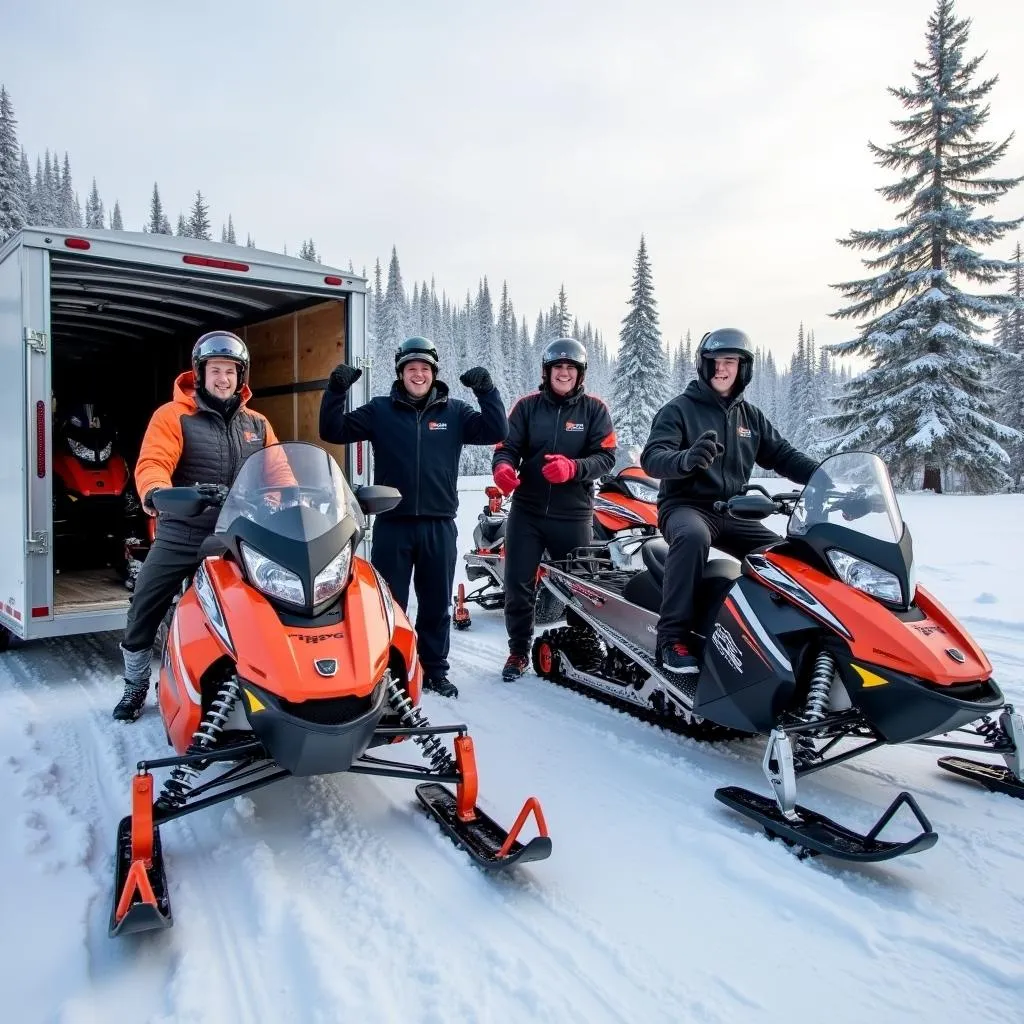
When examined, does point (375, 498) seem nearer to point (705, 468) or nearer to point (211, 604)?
point (211, 604)

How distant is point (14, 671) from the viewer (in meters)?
4.89

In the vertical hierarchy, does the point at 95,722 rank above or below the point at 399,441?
below

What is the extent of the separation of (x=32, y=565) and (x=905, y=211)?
2303 cm

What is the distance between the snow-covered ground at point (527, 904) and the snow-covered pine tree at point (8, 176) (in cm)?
3162

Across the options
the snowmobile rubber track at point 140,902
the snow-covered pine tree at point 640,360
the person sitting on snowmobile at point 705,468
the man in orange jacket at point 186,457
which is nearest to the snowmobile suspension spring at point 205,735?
the snowmobile rubber track at point 140,902

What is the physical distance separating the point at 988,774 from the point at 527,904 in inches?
82.5

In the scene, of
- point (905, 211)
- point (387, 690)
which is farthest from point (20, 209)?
point (387, 690)

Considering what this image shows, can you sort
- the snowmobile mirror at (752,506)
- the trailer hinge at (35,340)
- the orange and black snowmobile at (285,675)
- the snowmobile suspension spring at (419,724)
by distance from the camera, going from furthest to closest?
1. the trailer hinge at (35,340)
2. the snowmobile mirror at (752,506)
3. the snowmobile suspension spring at (419,724)
4. the orange and black snowmobile at (285,675)

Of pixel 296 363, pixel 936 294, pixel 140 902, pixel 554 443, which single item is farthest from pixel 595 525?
pixel 936 294

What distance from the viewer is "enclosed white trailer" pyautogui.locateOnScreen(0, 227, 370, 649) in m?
4.37

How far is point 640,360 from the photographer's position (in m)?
32.9

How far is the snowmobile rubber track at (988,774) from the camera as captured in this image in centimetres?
307

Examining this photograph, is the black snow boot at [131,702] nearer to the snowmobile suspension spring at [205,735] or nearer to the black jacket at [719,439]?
the snowmobile suspension spring at [205,735]

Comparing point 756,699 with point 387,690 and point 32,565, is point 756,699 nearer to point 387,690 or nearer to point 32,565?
point 387,690
